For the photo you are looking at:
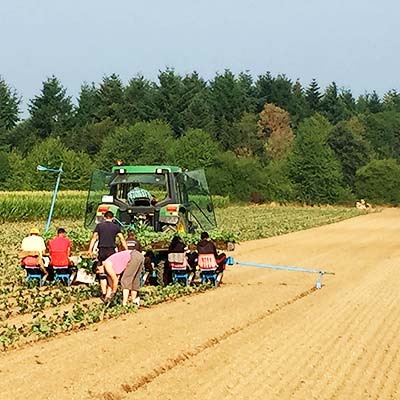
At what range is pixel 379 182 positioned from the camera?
3007 inches

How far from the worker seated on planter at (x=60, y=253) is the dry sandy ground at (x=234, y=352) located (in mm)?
2710

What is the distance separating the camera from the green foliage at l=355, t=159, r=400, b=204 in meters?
75.4

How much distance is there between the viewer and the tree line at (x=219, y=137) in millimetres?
74125

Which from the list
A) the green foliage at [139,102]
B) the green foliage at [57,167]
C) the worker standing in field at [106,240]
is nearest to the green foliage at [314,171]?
the green foliage at [57,167]

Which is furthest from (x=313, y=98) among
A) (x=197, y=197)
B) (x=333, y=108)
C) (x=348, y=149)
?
(x=197, y=197)

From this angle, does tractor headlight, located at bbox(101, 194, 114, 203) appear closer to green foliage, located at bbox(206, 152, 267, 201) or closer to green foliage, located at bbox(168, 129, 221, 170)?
green foliage, located at bbox(206, 152, 267, 201)

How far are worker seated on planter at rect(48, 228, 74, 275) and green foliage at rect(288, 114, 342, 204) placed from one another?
60292 mm

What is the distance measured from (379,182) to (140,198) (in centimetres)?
6267

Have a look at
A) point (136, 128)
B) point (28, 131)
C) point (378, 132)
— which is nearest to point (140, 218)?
point (136, 128)

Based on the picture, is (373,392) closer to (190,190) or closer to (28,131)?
(190,190)

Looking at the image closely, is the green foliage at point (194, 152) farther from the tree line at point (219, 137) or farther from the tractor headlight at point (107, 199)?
the tractor headlight at point (107, 199)

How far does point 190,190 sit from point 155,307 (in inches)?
165

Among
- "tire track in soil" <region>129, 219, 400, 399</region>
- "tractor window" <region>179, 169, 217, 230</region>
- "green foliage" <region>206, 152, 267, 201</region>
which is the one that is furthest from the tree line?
"tire track in soil" <region>129, 219, 400, 399</region>

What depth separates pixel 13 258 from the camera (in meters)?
22.0
